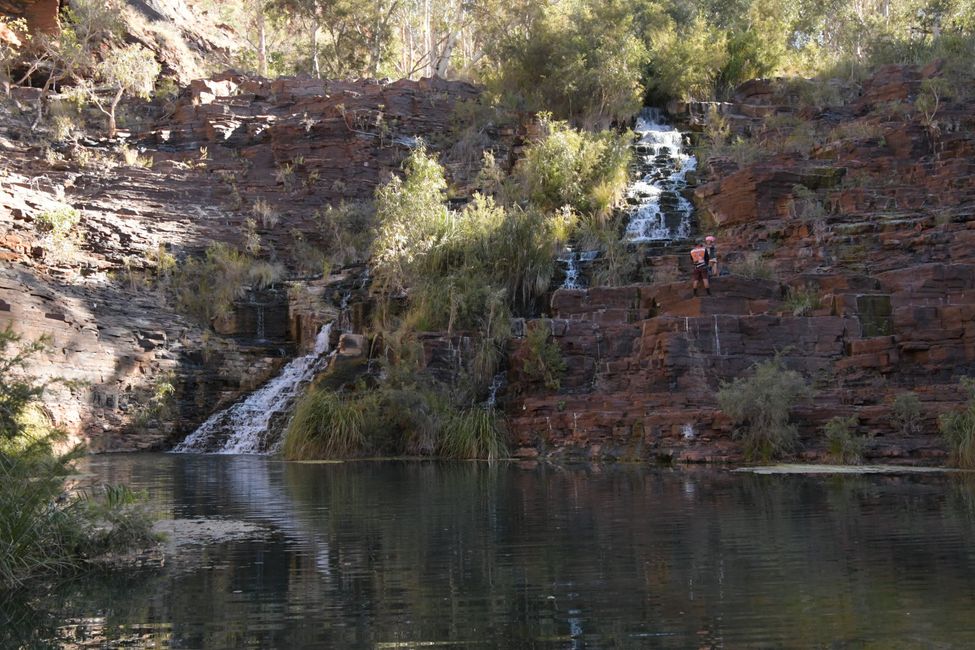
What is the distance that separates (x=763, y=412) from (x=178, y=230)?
22229 mm

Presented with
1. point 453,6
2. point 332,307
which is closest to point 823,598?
point 332,307

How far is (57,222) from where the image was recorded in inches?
1177

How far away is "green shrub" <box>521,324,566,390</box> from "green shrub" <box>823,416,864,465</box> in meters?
6.02

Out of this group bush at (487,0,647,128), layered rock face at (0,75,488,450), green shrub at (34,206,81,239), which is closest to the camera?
layered rock face at (0,75,488,450)

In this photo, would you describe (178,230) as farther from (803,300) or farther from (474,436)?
(803,300)

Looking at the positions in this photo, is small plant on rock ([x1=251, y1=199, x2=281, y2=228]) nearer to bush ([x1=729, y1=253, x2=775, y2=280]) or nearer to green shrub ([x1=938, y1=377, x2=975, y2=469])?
bush ([x1=729, y1=253, x2=775, y2=280])

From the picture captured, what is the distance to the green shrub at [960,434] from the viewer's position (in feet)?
49.5

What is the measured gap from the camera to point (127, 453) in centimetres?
2398

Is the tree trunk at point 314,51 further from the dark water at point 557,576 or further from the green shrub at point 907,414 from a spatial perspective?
the dark water at point 557,576

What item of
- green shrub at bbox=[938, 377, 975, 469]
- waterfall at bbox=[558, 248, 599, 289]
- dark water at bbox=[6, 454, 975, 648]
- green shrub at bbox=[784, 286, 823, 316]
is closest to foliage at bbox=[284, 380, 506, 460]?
green shrub at bbox=[784, 286, 823, 316]

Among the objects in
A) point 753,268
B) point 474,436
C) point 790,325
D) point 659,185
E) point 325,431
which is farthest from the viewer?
point 659,185

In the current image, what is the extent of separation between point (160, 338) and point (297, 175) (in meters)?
12.6

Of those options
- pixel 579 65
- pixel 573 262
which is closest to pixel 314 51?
pixel 579 65

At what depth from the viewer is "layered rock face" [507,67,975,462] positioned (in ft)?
59.1
